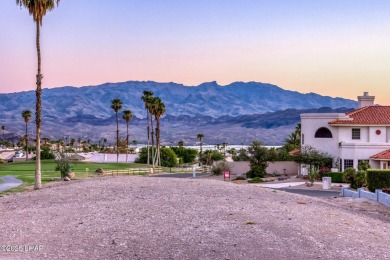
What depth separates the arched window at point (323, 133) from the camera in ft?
209

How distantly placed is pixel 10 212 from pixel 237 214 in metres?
10.1

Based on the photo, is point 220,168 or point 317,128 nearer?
point 317,128

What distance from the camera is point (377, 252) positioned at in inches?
802

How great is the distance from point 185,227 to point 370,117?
4545 centimetres

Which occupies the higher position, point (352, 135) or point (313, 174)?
point (352, 135)

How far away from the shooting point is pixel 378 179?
4212cm

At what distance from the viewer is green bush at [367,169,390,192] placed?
137ft

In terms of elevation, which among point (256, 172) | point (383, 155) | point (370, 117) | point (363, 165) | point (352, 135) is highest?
point (370, 117)

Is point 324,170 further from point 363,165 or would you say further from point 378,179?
point 378,179

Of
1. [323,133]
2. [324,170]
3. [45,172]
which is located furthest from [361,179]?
[45,172]

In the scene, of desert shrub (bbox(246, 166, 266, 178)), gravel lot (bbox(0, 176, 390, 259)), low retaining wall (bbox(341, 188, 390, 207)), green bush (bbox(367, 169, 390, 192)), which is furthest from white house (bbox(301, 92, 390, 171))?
gravel lot (bbox(0, 176, 390, 259))

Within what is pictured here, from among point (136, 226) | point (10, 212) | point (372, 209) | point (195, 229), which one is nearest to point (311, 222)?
point (195, 229)

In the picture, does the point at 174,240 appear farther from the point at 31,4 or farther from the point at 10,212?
the point at 31,4

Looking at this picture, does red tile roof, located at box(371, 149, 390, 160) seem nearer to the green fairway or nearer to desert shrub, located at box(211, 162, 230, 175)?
desert shrub, located at box(211, 162, 230, 175)
